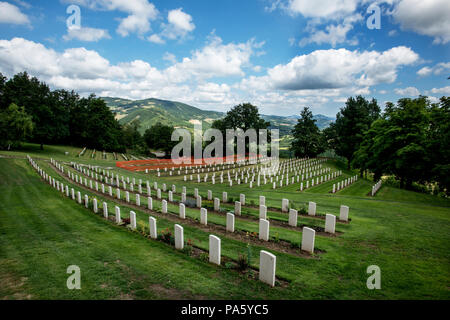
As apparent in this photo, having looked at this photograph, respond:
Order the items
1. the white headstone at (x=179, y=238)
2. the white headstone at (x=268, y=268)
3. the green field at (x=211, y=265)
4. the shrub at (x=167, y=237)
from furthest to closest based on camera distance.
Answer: the shrub at (x=167, y=237) → the white headstone at (x=179, y=238) → the white headstone at (x=268, y=268) → the green field at (x=211, y=265)

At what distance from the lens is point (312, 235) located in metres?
6.73

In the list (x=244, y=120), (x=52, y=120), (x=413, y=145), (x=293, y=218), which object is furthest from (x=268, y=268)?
(x=52, y=120)

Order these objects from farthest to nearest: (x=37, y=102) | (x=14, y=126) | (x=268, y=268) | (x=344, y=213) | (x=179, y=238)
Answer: (x=37, y=102)
(x=14, y=126)
(x=344, y=213)
(x=179, y=238)
(x=268, y=268)

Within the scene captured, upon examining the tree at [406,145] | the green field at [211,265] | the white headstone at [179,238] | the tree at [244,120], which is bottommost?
the green field at [211,265]

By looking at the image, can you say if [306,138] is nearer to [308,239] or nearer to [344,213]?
[344,213]

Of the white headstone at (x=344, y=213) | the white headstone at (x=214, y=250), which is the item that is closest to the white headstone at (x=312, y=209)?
the white headstone at (x=344, y=213)

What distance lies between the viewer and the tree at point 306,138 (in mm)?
50812

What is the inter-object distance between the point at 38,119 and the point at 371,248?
56.5 meters

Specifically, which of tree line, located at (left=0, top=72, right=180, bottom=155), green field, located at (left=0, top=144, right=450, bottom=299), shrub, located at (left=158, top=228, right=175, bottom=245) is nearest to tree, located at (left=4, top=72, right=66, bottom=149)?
tree line, located at (left=0, top=72, right=180, bottom=155)

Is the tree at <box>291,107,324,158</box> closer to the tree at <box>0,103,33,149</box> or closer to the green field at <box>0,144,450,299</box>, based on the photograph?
the green field at <box>0,144,450,299</box>

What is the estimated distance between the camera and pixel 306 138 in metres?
51.0

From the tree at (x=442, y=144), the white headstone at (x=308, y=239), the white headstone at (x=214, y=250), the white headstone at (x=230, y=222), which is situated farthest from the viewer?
the tree at (x=442, y=144)

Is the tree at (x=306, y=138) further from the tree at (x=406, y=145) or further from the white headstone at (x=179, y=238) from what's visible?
the white headstone at (x=179, y=238)
